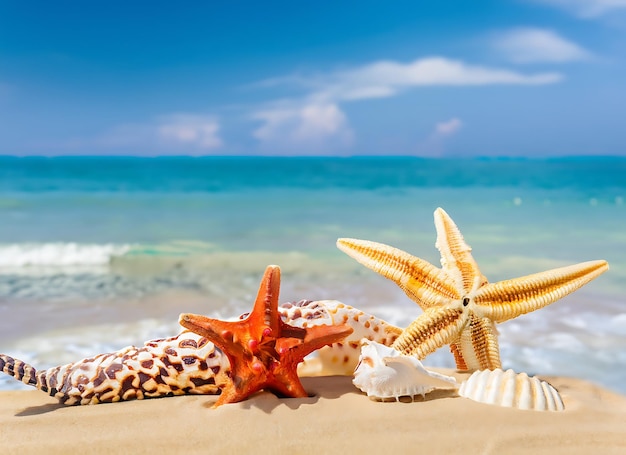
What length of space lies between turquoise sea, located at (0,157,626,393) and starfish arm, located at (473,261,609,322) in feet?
4.42

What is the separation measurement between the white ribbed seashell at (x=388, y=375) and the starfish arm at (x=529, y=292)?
2.03 ft

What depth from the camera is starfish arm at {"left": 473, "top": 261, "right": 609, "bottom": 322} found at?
3000 millimetres

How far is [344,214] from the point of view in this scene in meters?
18.5

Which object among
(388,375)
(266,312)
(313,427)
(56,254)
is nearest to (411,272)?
(388,375)

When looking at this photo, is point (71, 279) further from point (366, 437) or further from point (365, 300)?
point (366, 437)

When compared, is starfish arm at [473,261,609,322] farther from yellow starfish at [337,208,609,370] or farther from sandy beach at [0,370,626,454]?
sandy beach at [0,370,626,454]

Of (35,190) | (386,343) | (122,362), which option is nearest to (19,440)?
(122,362)

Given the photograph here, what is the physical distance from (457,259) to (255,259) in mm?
7003

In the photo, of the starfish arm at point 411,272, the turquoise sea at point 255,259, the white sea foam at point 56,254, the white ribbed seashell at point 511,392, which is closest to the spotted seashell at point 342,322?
the starfish arm at point 411,272

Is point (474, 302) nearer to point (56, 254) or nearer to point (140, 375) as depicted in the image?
point (140, 375)

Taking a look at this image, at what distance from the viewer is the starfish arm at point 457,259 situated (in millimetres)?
3062

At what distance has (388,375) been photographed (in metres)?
2.49

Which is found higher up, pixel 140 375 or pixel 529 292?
pixel 529 292

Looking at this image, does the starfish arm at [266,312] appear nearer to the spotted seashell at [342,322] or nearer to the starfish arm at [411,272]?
the spotted seashell at [342,322]
